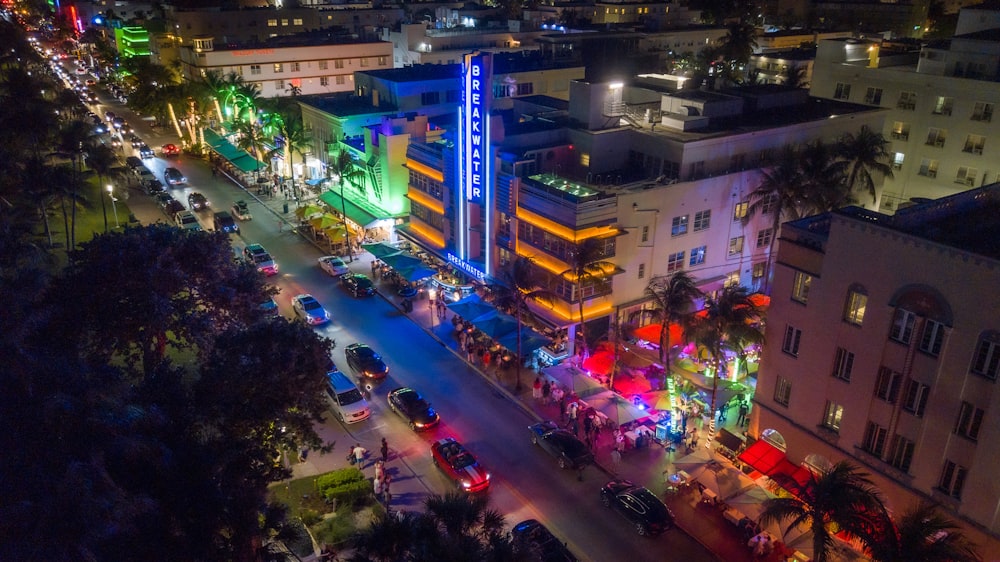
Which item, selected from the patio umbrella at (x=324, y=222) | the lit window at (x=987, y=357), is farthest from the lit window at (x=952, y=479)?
the patio umbrella at (x=324, y=222)

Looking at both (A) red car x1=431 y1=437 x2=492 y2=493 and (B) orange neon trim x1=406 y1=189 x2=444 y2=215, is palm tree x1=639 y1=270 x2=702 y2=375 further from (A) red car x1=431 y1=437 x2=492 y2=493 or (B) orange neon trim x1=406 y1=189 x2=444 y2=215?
(B) orange neon trim x1=406 y1=189 x2=444 y2=215

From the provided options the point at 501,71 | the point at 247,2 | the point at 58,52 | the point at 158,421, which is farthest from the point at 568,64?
the point at 58,52

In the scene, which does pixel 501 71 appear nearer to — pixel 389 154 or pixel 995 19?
pixel 389 154

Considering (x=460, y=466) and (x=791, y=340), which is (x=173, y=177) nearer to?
(x=460, y=466)

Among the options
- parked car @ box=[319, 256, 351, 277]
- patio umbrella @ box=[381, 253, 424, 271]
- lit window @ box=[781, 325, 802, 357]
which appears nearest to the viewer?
lit window @ box=[781, 325, 802, 357]

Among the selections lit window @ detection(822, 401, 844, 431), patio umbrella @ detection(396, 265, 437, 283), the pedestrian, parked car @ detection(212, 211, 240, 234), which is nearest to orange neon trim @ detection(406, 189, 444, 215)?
patio umbrella @ detection(396, 265, 437, 283)

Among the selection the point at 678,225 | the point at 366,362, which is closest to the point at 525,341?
the point at 366,362

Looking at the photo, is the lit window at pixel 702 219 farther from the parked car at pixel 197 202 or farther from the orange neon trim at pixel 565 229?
the parked car at pixel 197 202

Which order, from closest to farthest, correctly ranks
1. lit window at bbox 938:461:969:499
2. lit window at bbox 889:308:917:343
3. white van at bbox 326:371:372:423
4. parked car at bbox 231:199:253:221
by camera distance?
lit window at bbox 938:461:969:499 < lit window at bbox 889:308:917:343 < white van at bbox 326:371:372:423 < parked car at bbox 231:199:253:221
